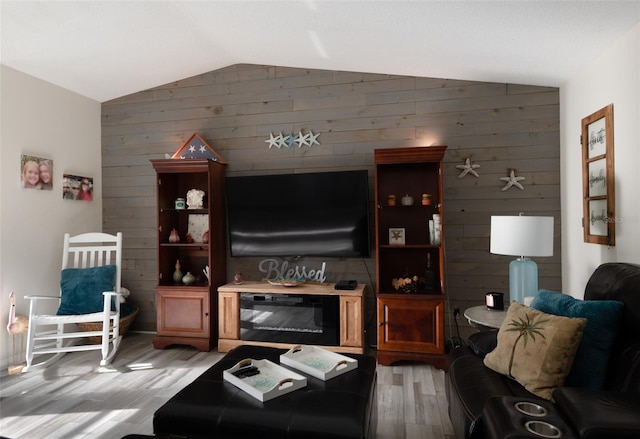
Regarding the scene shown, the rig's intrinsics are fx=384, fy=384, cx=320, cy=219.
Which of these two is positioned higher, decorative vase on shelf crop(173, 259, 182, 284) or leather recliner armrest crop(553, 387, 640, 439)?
decorative vase on shelf crop(173, 259, 182, 284)

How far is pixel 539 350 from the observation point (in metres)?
→ 1.70

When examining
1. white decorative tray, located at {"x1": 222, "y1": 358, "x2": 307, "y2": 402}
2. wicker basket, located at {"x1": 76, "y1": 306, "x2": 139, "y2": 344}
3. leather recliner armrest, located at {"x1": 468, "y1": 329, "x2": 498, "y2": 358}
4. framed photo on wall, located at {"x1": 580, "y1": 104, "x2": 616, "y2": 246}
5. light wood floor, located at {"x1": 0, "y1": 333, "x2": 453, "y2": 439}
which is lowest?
light wood floor, located at {"x1": 0, "y1": 333, "x2": 453, "y2": 439}

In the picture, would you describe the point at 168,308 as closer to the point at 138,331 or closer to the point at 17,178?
the point at 138,331

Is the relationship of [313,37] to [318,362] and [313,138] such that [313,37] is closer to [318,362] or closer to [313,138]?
[313,138]

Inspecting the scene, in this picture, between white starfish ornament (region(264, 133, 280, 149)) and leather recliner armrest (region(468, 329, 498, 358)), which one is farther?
white starfish ornament (region(264, 133, 280, 149))

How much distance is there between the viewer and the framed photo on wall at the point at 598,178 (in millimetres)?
2422

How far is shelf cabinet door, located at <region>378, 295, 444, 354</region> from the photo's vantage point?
3.14 m

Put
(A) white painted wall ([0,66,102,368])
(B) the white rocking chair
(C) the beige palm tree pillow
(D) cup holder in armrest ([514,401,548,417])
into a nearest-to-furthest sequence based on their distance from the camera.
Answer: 1. (D) cup holder in armrest ([514,401,548,417])
2. (C) the beige palm tree pillow
3. (B) the white rocking chair
4. (A) white painted wall ([0,66,102,368])

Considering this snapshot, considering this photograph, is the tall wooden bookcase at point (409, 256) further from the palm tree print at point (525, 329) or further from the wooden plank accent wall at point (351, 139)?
the palm tree print at point (525, 329)

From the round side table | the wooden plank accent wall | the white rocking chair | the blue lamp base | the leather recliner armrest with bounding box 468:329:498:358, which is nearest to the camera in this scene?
the leather recliner armrest with bounding box 468:329:498:358

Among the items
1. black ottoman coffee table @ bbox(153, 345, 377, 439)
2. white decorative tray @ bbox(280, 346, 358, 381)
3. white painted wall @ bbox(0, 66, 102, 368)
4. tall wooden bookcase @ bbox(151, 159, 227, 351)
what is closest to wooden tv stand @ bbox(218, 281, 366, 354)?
tall wooden bookcase @ bbox(151, 159, 227, 351)

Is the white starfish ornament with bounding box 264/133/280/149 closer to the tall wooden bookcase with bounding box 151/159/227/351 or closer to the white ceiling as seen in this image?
the tall wooden bookcase with bounding box 151/159/227/351

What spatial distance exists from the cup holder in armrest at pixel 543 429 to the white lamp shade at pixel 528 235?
1424 millimetres

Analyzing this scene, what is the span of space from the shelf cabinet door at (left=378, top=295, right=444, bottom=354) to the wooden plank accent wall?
0.45 meters
